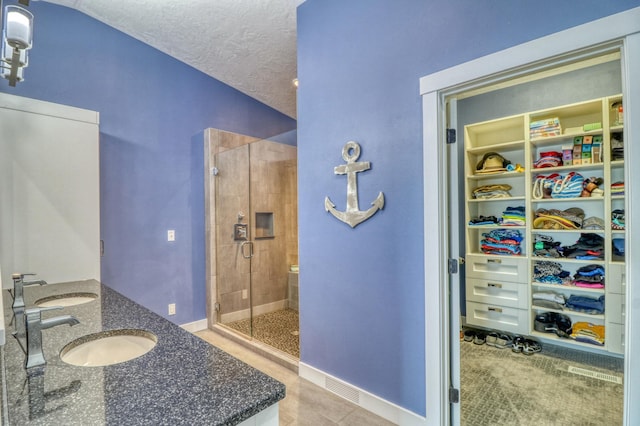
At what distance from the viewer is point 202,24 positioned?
2.87 metres

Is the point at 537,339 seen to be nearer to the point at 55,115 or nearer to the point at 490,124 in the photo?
the point at 490,124

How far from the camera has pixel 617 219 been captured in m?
2.60

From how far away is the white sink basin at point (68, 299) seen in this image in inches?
68.6

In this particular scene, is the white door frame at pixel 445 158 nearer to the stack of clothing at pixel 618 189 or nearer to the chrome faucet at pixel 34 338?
the chrome faucet at pixel 34 338

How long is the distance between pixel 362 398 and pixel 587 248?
2357mm

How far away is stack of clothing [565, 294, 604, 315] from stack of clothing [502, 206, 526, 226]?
2.57 ft

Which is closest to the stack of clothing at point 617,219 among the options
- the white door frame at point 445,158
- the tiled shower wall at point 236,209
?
the white door frame at point 445,158

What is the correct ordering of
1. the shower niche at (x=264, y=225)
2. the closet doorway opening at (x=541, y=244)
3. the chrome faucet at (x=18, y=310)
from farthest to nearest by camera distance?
the shower niche at (x=264, y=225), the closet doorway opening at (x=541, y=244), the chrome faucet at (x=18, y=310)

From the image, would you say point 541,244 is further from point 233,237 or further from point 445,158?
point 233,237

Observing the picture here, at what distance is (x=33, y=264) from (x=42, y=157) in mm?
724

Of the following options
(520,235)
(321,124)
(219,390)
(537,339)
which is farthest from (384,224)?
(537,339)

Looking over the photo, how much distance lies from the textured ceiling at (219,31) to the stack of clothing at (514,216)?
272 centimetres

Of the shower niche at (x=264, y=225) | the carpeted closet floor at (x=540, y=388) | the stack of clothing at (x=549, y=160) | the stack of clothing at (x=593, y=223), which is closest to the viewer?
the carpeted closet floor at (x=540, y=388)

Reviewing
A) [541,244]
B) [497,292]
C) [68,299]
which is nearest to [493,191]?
[541,244]
